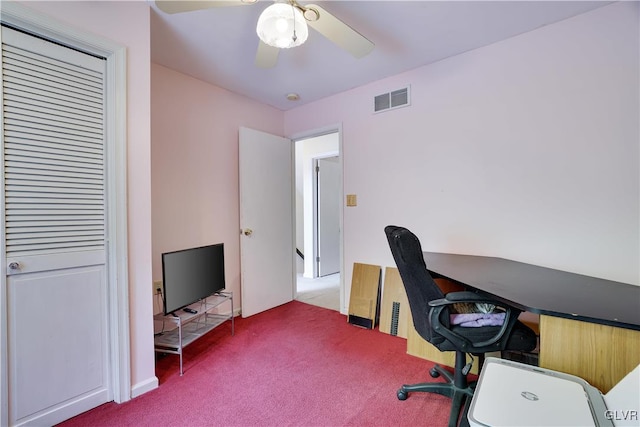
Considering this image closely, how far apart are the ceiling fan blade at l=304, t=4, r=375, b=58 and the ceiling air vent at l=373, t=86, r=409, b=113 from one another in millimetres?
1048

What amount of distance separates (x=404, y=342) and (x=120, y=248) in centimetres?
228

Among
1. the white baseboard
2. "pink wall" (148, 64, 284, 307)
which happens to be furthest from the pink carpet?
"pink wall" (148, 64, 284, 307)

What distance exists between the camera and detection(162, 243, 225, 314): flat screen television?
6.92 feet

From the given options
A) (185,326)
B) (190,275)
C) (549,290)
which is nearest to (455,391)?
→ (549,290)

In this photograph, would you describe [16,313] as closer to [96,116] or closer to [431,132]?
[96,116]

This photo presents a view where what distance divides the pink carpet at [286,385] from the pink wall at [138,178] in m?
0.24

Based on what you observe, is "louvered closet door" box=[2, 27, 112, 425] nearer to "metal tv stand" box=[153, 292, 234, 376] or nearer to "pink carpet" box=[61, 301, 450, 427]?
"pink carpet" box=[61, 301, 450, 427]

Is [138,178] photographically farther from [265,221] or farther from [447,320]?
[447,320]

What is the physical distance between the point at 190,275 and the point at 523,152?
8.96ft

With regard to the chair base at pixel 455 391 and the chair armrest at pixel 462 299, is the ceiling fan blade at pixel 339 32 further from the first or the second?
the chair base at pixel 455 391

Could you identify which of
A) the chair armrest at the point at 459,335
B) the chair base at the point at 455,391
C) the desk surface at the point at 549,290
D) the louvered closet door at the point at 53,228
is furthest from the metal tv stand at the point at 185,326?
the desk surface at the point at 549,290

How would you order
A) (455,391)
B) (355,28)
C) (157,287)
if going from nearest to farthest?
(455,391) → (355,28) → (157,287)

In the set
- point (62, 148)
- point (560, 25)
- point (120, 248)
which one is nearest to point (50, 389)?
point (120, 248)

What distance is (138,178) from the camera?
179 cm
